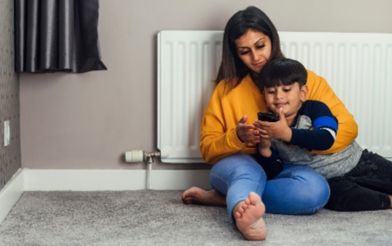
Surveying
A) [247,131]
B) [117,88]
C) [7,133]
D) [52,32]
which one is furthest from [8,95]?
[247,131]

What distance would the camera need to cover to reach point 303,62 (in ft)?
7.11

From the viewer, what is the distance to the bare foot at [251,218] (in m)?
1.48

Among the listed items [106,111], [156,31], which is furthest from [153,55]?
[106,111]

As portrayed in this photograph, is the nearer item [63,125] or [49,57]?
[49,57]

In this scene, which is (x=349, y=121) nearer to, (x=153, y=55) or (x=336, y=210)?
(x=336, y=210)

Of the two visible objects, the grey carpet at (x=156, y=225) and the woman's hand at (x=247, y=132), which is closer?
the grey carpet at (x=156, y=225)

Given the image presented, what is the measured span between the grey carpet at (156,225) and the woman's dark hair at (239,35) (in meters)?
0.45

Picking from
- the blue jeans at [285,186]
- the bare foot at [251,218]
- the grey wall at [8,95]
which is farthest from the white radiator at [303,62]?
the bare foot at [251,218]

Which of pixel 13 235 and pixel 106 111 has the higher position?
pixel 106 111

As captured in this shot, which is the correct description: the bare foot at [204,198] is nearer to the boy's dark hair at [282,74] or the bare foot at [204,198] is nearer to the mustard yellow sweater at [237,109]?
the mustard yellow sweater at [237,109]

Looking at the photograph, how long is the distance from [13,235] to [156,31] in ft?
2.99

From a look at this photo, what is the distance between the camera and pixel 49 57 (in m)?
2.00

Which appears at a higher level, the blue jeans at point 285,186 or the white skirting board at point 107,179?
the blue jeans at point 285,186

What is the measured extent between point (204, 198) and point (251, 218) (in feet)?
1.40
